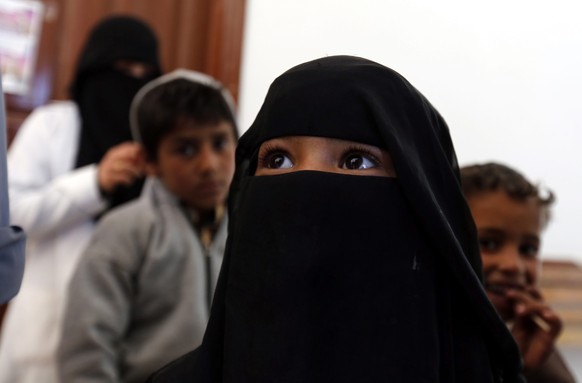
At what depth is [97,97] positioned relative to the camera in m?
1.65

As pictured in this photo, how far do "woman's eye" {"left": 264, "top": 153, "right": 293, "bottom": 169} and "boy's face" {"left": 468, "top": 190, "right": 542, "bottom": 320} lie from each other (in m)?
0.49

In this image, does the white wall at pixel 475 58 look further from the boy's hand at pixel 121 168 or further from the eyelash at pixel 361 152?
the boy's hand at pixel 121 168

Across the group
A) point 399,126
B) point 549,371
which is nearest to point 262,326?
point 399,126

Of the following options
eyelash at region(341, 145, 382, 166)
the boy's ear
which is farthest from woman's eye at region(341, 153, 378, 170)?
the boy's ear

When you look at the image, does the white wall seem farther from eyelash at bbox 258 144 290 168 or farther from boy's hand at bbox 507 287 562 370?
boy's hand at bbox 507 287 562 370

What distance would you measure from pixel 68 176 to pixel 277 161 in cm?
89

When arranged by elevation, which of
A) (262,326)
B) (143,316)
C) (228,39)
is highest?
(228,39)

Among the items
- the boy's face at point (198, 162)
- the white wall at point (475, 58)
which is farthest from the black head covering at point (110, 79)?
the white wall at point (475, 58)

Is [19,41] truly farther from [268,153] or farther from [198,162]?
[268,153]

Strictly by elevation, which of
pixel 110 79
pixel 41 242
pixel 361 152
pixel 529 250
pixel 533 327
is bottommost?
pixel 41 242

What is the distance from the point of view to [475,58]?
901 mm

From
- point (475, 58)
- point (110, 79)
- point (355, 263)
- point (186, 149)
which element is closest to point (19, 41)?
point (110, 79)

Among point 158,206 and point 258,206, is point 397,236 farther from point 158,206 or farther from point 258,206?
point 158,206

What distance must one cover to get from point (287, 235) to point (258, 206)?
52 millimetres
